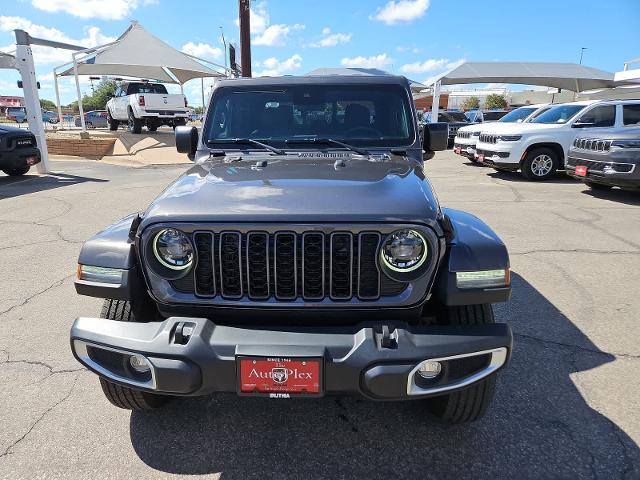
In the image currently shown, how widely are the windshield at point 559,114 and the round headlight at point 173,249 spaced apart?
1129 centimetres

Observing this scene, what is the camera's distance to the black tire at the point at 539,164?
435 inches

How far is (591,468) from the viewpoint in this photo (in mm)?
2193

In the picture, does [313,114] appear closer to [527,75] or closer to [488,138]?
[488,138]

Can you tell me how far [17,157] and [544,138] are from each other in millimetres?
12559

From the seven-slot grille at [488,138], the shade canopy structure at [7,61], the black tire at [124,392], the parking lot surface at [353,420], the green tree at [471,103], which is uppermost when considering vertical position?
the shade canopy structure at [7,61]

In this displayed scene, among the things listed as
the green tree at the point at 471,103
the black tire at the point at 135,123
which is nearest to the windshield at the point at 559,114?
the black tire at the point at 135,123

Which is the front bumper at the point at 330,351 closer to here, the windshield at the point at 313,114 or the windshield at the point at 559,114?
the windshield at the point at 313,114

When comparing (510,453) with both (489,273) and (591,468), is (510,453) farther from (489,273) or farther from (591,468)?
(489,273)

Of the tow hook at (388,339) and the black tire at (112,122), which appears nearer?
the tow hook at (388,339)

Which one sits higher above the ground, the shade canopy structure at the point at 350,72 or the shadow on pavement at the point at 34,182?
the shade canopy structure at the point at 350,72

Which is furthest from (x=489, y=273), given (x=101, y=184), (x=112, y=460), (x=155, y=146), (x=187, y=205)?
(x=155, y=146)

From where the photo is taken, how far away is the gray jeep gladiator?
1.88 m

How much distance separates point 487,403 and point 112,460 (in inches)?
74.1

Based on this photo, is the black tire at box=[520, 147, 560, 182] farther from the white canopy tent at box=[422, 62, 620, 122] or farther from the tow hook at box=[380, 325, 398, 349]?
the white canopy tent at box=[422, 62, 620, 122]
